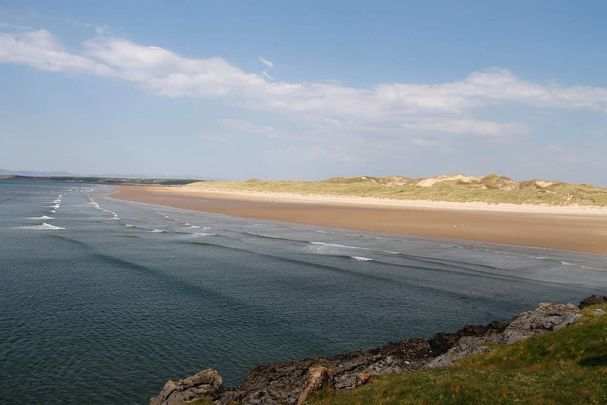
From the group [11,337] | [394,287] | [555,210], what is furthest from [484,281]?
[555,210]

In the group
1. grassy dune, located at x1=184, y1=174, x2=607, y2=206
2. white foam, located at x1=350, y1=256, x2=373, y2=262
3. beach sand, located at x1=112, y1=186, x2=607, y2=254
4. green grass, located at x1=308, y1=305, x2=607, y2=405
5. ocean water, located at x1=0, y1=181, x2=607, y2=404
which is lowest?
ocean water, located at x1=0, y1=181, x2=607, y2=404

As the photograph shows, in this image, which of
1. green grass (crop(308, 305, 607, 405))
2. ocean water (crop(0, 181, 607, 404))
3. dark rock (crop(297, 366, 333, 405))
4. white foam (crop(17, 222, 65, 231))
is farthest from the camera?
white foam (crop(17, 222, 65, 231))

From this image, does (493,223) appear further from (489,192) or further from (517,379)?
(517,379)

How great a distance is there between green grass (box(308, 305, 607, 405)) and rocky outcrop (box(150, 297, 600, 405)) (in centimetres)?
92

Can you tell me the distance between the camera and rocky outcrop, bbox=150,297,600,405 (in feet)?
49.4

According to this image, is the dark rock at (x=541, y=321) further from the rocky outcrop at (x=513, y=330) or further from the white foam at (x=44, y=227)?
the white foam at (x=44, y=227)

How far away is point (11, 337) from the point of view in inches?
847

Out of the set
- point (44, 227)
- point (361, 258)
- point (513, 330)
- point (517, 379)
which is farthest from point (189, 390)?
point (44, 227)

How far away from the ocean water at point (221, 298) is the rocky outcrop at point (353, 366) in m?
1.72

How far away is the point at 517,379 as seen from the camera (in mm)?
14391

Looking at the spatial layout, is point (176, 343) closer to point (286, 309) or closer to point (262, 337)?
point (262, 337)

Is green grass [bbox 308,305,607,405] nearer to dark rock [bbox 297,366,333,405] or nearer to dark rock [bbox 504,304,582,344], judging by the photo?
dark rock [bbox 297,366,333,405]

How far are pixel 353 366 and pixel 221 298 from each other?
13382 mm

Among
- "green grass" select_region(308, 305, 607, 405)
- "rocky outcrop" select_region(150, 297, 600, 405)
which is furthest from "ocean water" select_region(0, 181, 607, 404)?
"green grass" select_region(308, 305, 607, 405)
